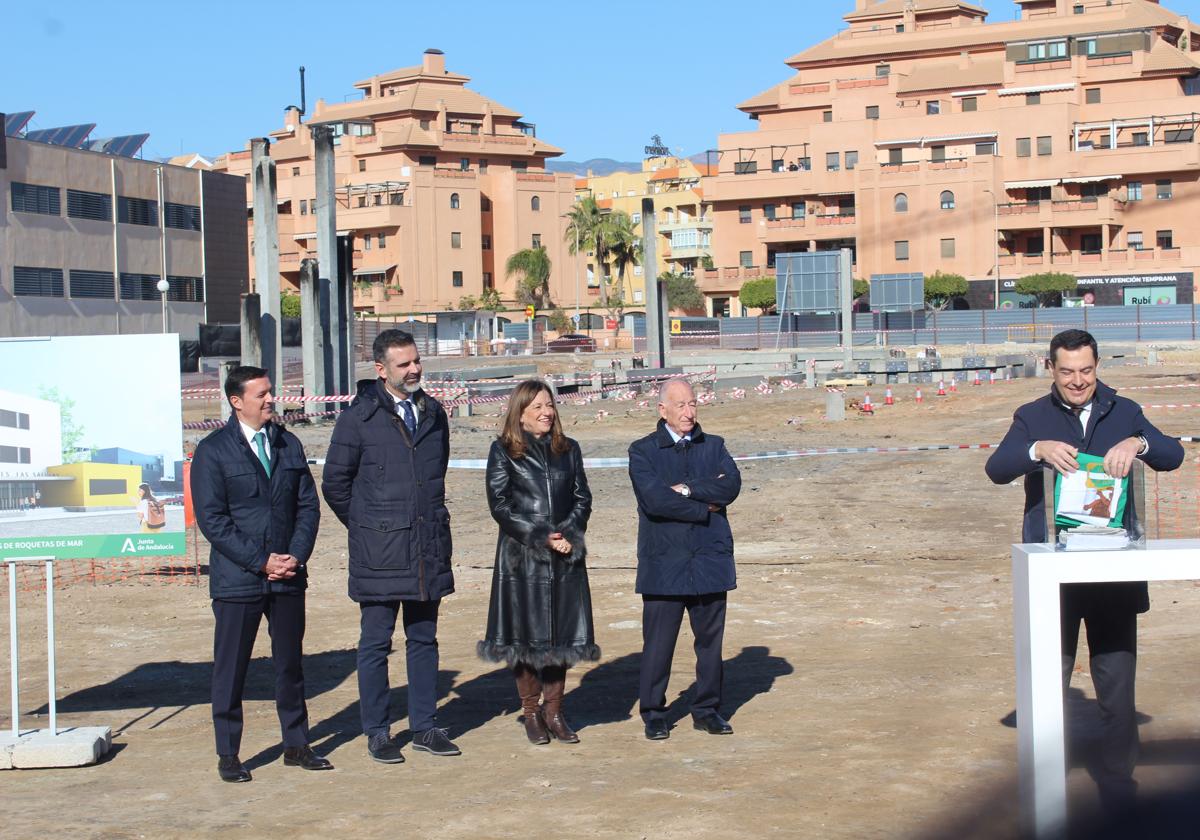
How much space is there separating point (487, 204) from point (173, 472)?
10106 centimetres

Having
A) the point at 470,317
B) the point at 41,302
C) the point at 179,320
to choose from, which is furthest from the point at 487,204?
the point at 41,302

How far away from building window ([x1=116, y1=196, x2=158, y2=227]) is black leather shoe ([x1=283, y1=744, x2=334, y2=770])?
2418 inches

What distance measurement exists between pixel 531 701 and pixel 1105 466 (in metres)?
3.03

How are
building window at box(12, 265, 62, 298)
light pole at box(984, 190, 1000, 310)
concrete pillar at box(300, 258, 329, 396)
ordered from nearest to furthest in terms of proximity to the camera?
concrete pillar at box(300, 258, 329, 396) < building window at box(12, 265, 62, 298) < light pole at box(984, 190, 1000, 310)

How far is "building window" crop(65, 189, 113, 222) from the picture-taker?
61969 millimetres

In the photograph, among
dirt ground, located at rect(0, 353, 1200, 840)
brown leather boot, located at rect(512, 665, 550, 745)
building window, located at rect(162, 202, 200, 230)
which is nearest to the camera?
dirt ground, located at rect(0, 353, 1200, 840)

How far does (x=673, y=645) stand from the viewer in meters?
7.32

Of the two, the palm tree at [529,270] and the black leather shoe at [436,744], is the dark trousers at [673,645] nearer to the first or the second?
the black leather shoe at [436,744]

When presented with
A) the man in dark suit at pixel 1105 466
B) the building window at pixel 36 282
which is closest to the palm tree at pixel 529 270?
the building window at pixel 36 282

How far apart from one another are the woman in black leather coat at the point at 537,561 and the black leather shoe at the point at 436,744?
15.6 inches

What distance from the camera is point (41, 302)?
198 feet

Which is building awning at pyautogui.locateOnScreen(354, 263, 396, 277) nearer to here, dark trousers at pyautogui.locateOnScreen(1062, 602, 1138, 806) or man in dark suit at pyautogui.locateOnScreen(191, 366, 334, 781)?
man in dark suit at pyautogui.locateOnScreen(191, 366, 334, 781)

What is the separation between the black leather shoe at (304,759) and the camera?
6906 millimetres

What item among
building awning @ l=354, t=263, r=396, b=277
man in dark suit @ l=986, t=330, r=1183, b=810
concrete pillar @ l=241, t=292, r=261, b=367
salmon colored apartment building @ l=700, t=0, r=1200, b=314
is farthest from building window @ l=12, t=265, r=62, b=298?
man in dark suit @ l=986, t=330, r=1183, b=810
